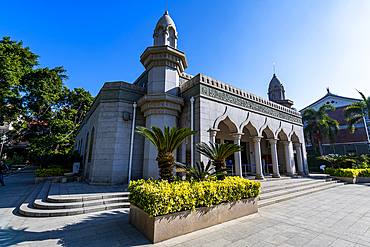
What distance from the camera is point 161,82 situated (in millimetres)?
10156

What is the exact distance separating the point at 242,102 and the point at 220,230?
8392 millimetres

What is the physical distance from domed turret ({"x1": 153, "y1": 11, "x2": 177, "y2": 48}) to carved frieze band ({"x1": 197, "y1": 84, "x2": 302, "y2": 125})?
159 inches

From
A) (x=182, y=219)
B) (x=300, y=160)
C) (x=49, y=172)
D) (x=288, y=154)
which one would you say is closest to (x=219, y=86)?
(x=182, y=219)

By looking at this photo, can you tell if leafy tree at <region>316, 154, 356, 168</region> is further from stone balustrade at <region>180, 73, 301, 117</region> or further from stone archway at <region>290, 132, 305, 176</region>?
stone balustrade at <region>180, 73, 301, 117</region>

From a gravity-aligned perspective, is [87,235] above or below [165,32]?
below

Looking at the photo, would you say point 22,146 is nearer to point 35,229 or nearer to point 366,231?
point 35,229

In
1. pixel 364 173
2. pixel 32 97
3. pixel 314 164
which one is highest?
pixel 32 97

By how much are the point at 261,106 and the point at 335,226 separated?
8867 millimetres

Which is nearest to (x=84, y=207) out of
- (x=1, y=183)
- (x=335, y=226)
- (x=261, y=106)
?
(x=335, y=226)

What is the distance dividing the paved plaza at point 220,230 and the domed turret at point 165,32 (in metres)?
9.60

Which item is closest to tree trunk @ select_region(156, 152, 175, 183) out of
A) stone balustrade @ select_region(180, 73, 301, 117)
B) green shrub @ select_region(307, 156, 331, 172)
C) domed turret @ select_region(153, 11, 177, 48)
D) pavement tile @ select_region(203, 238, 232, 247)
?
pavement tile @ select_region(203, 238, 232, 247)

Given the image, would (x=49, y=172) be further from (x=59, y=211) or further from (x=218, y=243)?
(x=218, y=243)

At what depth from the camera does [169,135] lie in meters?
5.54

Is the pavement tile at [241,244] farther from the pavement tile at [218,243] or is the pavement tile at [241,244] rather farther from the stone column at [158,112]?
the stone column at [158,112]
